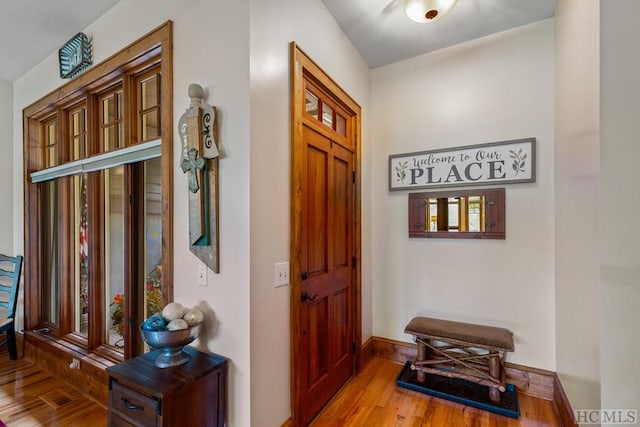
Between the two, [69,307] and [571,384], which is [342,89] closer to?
[571,384]

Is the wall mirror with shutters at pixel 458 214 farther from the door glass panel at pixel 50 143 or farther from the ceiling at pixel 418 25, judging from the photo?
the door glass panel at pixel 50 143

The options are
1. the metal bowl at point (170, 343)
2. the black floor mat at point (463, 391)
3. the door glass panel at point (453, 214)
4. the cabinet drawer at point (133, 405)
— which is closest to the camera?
the cabinet drawer at point (133, 405)

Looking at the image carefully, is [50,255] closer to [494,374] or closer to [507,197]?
[494,374]

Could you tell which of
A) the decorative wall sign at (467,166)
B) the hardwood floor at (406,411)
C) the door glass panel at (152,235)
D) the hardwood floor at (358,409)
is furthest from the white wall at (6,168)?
the decorative wall sign at (467,166)

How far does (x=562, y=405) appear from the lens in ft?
6.46

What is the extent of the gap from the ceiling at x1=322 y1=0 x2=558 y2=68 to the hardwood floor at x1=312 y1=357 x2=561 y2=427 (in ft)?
9.57

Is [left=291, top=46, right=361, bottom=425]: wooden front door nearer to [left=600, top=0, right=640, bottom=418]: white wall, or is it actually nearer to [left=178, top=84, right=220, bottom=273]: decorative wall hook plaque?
[left=178, top=84, right=220, bottom=273]: decorative wall hook plaque

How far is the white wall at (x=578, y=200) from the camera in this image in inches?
53.5

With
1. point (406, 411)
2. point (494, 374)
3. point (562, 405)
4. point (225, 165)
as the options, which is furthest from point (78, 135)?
point (562, 405)

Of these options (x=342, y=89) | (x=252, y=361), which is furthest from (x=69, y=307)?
(x=342, y=89)

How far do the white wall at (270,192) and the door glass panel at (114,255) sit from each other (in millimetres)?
1408

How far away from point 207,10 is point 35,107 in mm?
2516

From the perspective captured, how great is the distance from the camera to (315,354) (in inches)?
81.6

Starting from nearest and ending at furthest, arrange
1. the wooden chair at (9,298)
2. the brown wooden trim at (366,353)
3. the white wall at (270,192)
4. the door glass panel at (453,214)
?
the white wall at (270,192) → the door glass panel at (453,214) → the brown wooden trim at (366,353) → the wooden chair at (9,298)
